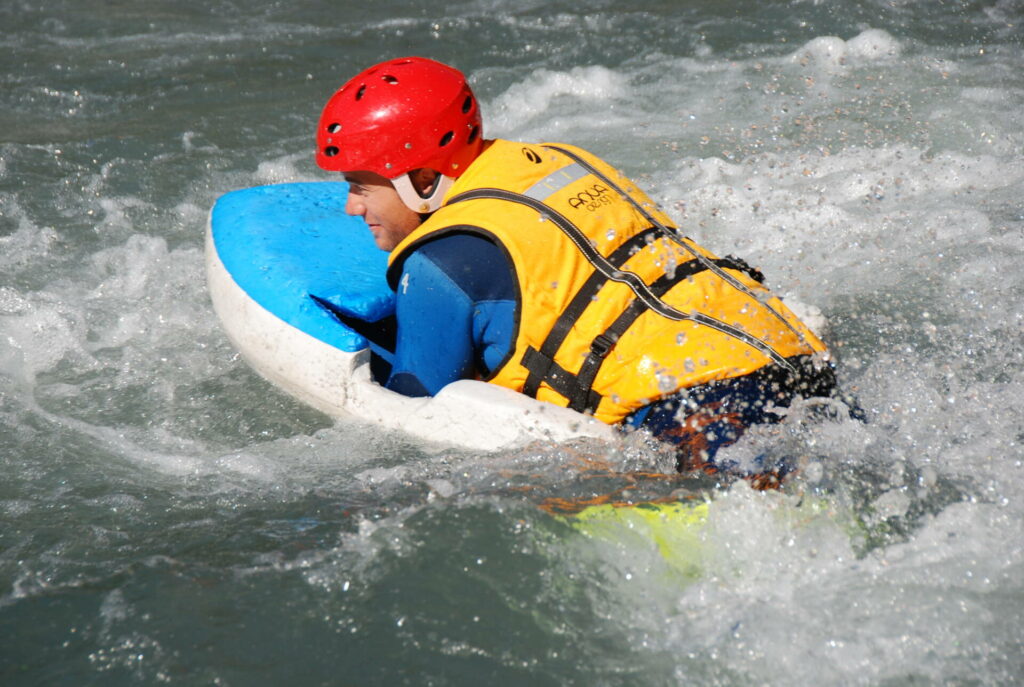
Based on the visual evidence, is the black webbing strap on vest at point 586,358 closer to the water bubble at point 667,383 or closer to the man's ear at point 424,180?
the water bubble at point 667,383

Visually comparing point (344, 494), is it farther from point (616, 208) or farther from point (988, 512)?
point (988, 512)

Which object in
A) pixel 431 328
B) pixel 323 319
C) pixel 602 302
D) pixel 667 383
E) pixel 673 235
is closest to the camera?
pixel 667 383

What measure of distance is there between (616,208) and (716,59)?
4279 millimetres

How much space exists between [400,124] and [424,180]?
0.19m

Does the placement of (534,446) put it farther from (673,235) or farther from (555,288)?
(673,235)

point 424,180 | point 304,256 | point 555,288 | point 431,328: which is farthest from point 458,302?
point 304,256

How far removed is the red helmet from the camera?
304cm

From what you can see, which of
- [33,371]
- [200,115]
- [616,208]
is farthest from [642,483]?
[200,115]

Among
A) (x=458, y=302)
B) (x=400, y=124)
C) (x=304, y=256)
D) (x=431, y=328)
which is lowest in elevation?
(x=304, y=256)

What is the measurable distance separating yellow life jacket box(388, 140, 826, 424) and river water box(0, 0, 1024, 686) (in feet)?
0.68

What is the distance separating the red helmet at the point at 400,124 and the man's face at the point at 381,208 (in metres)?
0.06

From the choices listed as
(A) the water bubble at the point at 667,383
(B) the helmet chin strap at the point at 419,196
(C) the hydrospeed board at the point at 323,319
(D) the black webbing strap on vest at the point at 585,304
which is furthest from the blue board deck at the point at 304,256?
(A) the water bubble at the point at 667,383

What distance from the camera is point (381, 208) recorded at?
318 centimetres

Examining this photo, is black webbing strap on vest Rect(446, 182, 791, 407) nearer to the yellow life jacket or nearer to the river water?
the yellow life jacket
